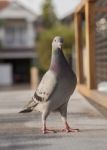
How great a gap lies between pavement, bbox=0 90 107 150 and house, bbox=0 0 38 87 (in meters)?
42.9

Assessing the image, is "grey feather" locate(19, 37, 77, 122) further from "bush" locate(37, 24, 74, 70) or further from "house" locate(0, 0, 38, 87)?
"house" locate(0, 0, 38, 87)

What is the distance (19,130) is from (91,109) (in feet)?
9.03

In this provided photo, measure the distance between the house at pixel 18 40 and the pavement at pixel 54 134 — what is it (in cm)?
4286

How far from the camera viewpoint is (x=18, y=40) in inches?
2231

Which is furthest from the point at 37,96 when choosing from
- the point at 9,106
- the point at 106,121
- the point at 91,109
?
the point at 9,106

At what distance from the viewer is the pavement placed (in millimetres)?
6465

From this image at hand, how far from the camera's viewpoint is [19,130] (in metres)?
7.74

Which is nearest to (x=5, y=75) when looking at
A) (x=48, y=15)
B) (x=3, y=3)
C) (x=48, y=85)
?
(x=48, y=15)

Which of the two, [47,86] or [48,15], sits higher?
[48,15]

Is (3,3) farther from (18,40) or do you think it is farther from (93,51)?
(93,51)

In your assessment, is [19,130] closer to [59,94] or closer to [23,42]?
[59,94]

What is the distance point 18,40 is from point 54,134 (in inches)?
1956

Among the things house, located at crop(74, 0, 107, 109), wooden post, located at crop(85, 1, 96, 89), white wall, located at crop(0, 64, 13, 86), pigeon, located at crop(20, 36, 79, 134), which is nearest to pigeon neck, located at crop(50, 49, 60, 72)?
pigeon, located at crop(20, 36, 79, 134)

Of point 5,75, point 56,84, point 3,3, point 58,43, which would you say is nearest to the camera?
point 56,84
